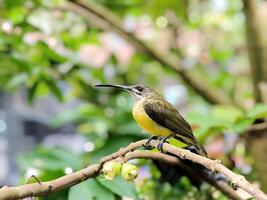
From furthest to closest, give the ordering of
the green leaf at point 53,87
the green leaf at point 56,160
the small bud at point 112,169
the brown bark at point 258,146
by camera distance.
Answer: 1. the green leaf at point 53,87
2. the brown bark at point 258,146
3. the green leaf at point 56,160
4. the small bud at point 112,169

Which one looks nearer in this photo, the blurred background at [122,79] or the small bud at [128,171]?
the small bud at [128,171]

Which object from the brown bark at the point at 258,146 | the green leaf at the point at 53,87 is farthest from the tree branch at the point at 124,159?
the green leaf at the point at 53,87

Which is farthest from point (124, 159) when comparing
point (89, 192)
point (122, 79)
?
point (122, 79)

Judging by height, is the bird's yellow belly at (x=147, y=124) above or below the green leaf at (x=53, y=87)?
below

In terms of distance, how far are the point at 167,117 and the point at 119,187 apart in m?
0.11

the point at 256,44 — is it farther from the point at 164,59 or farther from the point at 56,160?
the point at 56,160

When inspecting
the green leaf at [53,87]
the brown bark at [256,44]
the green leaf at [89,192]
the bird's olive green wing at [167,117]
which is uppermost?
the brown bark at [256,44]

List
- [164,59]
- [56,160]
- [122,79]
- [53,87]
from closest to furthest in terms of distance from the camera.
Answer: [56,160]
[53,87]
[164,59]
[122,79]

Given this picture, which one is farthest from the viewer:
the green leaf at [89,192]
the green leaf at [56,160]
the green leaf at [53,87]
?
the green leaf at [53,87]

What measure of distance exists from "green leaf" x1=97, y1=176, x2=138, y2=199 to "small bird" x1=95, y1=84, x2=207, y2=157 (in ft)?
0.26

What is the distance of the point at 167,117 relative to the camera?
735 millimetres

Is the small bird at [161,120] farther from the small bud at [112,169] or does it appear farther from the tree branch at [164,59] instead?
the tree branch at [164,59]

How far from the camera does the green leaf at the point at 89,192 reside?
2.26 ft

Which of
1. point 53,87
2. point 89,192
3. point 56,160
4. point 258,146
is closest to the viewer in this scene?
point 89,192
